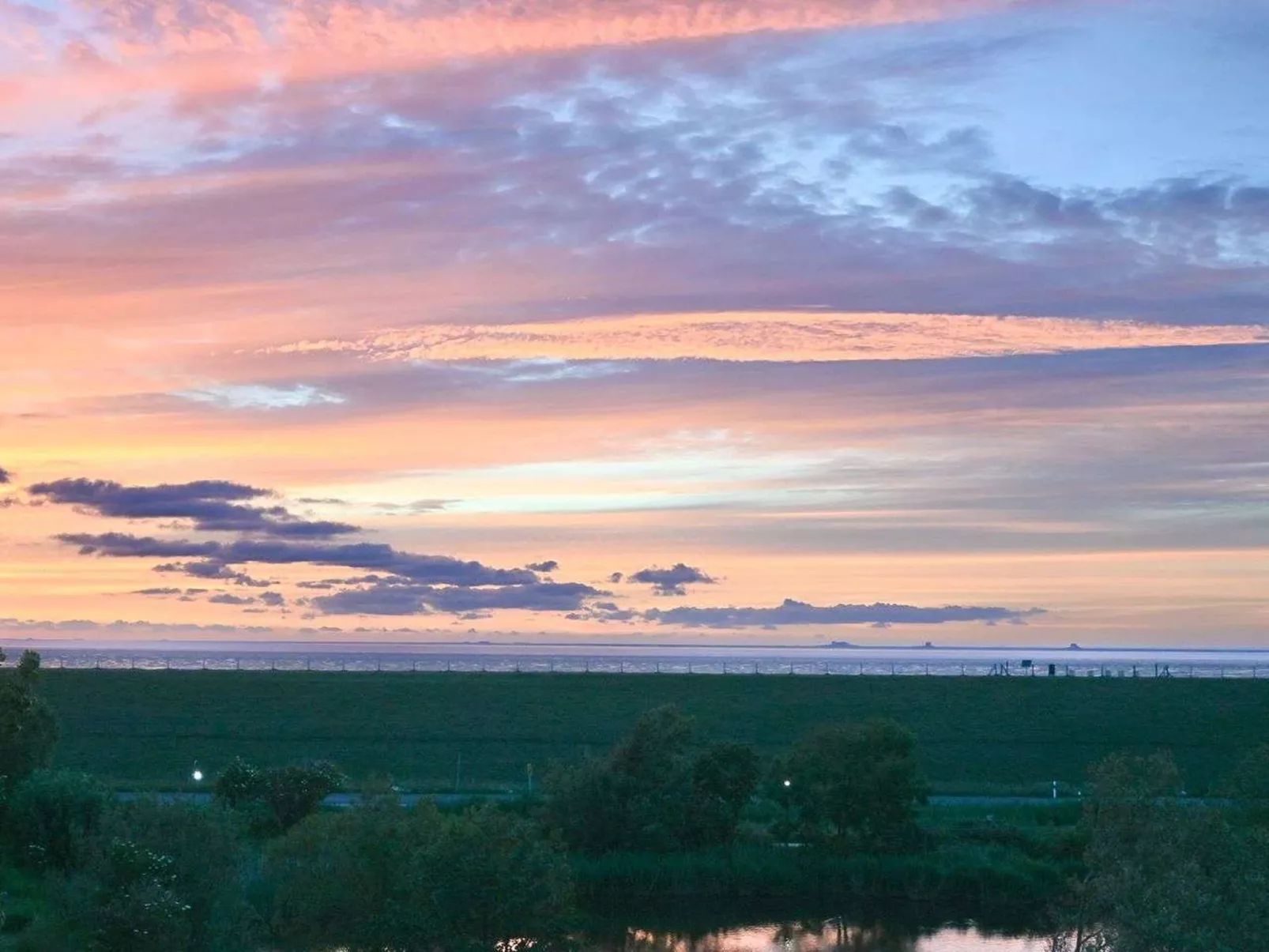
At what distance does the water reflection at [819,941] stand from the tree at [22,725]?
16554mm

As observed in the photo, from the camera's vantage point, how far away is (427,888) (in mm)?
22750

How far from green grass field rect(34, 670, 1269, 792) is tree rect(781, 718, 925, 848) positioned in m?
16.7

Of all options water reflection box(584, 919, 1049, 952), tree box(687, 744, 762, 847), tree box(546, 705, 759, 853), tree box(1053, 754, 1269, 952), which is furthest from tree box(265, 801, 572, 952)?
tree box(687, 744, 762, 847)

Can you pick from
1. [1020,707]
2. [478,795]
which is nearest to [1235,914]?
[478,795]

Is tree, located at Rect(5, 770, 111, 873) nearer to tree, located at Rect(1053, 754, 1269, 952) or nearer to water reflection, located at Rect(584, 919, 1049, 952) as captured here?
water reflection, located at Rect(584, 919, 1049, 952)

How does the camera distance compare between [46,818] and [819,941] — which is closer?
[46,818]

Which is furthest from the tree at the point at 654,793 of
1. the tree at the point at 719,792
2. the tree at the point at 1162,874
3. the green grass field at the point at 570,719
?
the tree at the point at 1162,874

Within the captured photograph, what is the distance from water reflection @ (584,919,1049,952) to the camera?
36.5 m

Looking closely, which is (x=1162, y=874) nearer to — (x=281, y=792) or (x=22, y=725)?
(x=281, y=792)

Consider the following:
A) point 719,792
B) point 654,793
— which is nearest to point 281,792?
point 654,793

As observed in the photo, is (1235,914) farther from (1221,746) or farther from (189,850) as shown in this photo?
(1221,746)

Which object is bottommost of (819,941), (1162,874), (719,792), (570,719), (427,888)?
(819,941)

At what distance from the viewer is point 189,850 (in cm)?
2292

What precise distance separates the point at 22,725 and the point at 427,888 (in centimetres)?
1913
